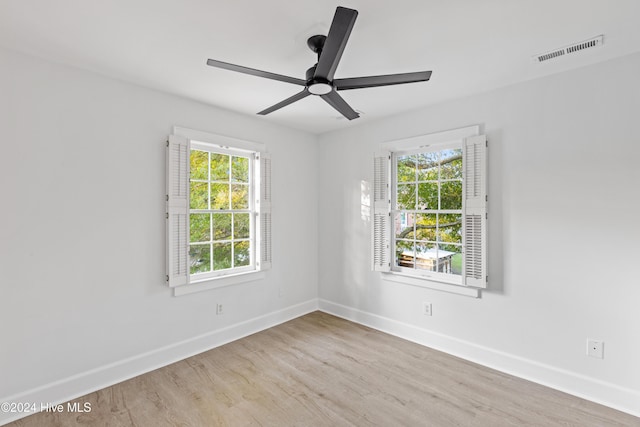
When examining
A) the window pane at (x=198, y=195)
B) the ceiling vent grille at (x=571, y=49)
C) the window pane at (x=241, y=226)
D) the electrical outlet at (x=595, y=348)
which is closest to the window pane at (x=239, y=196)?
the window pane at (x=241, y=226)

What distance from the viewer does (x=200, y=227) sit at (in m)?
3.29

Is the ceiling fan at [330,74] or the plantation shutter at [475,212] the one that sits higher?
the ceiling fan at [330,74]

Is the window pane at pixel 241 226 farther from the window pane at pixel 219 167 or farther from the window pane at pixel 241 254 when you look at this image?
the window pane at pixel 219 167

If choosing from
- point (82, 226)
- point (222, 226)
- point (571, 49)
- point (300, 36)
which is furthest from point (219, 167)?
point (571, 49)

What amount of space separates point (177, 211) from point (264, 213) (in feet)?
3.51

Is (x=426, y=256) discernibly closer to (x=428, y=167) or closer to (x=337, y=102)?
(x=428, y=167)

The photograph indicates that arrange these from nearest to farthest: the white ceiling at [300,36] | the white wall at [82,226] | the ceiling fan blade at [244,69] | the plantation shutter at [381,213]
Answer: the white ceiling at [300,36], the ceiling fan blade at [244,69], the white wall at [82,226], the plantation shutter at [381,213]

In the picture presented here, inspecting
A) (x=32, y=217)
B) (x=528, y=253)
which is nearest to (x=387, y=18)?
(x=528, y=253)

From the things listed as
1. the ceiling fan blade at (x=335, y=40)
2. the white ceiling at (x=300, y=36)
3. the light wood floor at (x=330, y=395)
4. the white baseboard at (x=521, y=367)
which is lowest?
the light wood floor at (x=330, y=395)

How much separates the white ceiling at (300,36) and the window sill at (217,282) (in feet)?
6.43

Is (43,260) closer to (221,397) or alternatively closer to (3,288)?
(3,288)

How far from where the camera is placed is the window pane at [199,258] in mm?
3238

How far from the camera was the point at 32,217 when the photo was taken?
7.49 feet

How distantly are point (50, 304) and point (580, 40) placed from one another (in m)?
4.34
